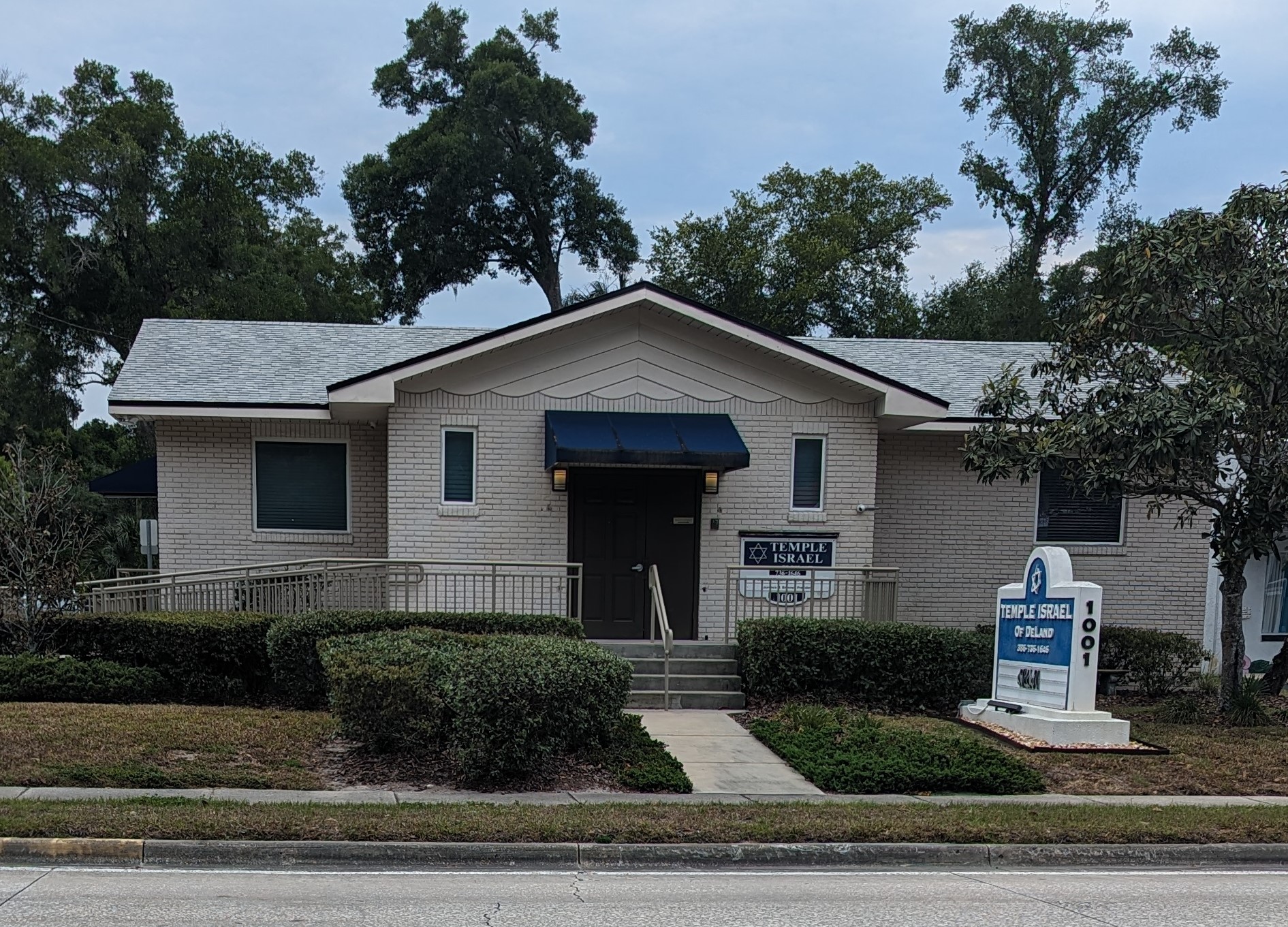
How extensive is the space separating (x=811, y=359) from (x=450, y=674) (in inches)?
279

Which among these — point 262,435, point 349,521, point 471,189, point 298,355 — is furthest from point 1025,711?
point 471,189

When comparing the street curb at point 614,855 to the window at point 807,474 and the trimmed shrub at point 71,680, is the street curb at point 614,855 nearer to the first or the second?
the trimmed shrub at point 71,680

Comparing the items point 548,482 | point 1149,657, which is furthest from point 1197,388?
point 548,482

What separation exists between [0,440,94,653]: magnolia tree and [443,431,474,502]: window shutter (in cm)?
445

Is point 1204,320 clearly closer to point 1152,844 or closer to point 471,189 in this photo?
point 1152,844

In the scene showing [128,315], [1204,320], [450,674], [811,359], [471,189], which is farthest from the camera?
[471,189]

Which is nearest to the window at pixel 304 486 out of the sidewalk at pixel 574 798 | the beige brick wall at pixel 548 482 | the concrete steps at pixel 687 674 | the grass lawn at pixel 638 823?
the beige brick wall at pixel 548 482

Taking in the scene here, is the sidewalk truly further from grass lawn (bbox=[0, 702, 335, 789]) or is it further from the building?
the building

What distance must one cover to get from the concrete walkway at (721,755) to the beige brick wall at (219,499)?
5.61 meters

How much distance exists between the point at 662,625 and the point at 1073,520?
23.5ft

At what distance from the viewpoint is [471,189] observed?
40.8 metres

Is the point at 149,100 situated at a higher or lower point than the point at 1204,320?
higher

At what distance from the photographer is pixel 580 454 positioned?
1342 centimetres

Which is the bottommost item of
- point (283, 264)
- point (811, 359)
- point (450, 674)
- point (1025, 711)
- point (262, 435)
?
point (1025, 711)
